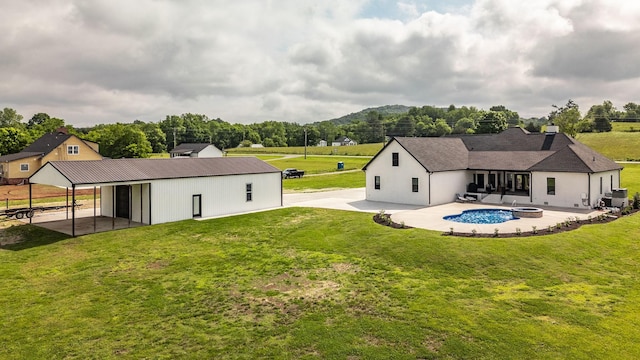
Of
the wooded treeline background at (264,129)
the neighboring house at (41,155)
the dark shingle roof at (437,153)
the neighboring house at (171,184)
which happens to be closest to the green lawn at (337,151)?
the wooded treeline background at (264,129)

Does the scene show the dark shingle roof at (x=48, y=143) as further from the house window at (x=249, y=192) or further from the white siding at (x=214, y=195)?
the white siding at (x=214, y=195)

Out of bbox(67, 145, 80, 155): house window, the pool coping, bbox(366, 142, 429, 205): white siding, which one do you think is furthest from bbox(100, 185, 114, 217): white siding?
bbox(67, 145, 80, 155): house window

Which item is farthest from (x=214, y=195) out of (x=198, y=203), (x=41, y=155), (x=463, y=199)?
(x=41, y=155)

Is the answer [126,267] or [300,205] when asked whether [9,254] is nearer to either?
[126,267]

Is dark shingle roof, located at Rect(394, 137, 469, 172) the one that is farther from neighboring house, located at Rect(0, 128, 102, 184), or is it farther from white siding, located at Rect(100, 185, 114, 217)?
neighboring house, located at Rect(0, 128, 102, 184)

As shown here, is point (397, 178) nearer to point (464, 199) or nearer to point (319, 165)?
point (464, 199)
